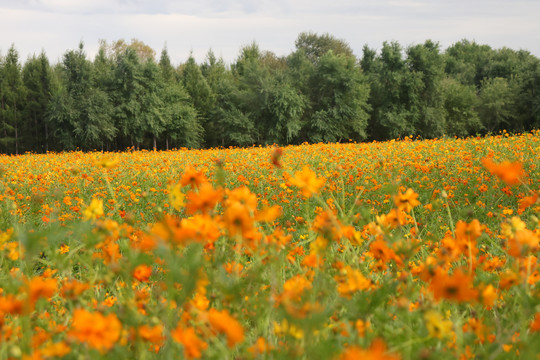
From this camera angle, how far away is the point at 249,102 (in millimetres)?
26734

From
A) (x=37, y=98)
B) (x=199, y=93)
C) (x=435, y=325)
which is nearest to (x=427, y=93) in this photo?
(x=199, y=93)

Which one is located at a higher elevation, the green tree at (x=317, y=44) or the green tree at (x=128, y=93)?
the green tree at (x=317, y=44)

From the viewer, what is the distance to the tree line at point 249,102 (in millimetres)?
24922

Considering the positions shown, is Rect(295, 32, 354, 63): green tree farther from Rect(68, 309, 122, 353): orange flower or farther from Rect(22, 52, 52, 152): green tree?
Rect(68, 309, 122, 353): orange flower

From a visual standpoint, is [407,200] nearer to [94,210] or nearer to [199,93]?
[94,210]

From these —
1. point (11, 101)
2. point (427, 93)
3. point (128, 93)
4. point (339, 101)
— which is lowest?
point (11, 101)

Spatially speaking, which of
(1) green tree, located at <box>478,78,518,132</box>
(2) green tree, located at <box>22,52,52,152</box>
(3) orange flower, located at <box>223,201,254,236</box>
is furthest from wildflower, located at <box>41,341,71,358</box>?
(1) green tree, located at <box>478,78,518,132</box>

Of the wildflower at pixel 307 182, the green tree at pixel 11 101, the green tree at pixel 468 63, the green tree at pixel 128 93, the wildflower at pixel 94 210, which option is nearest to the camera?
the wildflower at pixel 307 182

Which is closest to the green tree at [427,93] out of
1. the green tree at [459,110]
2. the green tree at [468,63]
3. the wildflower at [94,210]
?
the green tree at [459,110]

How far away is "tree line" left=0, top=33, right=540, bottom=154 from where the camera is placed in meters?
24.9

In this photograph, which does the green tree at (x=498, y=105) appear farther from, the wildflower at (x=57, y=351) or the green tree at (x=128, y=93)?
the wildflower at (x=57, y=351)

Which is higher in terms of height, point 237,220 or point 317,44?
point 317,44

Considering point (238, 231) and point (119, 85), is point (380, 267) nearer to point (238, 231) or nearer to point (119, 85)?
point (238, 231)

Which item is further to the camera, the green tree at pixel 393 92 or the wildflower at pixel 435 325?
the green tree at pixel 393 92
